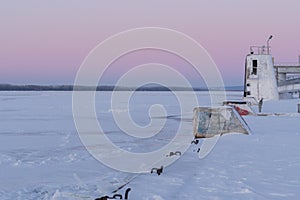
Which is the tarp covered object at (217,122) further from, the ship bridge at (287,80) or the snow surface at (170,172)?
the ship bridge at (287,80)

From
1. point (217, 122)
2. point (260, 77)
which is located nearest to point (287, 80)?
point (260, 77)

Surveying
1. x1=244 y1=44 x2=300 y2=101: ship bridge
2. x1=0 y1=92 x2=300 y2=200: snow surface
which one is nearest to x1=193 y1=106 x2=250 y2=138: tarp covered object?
x1=0 y1=92 x2=300 y2=200: snow surface

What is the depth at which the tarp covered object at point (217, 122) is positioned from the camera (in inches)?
398

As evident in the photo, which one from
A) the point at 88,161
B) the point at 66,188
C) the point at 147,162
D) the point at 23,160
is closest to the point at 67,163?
the point at 88,161

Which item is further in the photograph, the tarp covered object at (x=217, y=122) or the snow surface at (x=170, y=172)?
the tarp covered object at (x=217, y=122)

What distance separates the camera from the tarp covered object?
1012 centimetres

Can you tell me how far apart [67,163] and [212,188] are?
3729 millimetres

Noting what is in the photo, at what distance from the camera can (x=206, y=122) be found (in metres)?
10.4

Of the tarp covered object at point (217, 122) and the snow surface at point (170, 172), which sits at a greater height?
the tarp covered object at point (217, 122)

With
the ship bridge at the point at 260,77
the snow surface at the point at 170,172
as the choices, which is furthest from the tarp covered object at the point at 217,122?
the ship bridge at the point at 260,77

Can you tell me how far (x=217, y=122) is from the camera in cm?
1038

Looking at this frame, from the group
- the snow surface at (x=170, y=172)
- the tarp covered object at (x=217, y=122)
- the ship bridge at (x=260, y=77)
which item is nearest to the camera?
the snow surface at (x=170, y=172)

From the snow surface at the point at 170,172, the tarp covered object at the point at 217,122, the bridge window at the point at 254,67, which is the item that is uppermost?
the bridge window at the point at 254,67

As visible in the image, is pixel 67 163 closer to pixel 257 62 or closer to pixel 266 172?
pixel 266 172
